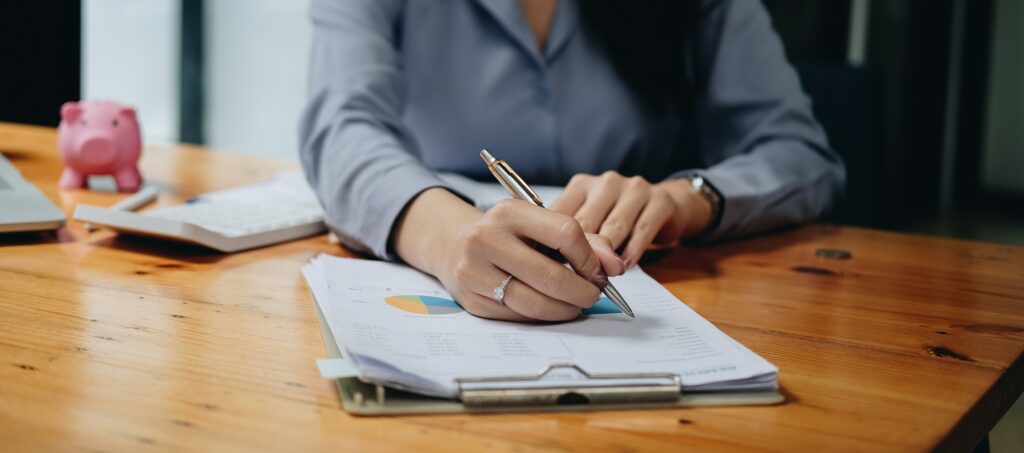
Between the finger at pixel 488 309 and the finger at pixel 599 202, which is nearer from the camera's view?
the finger at pixel 488 309

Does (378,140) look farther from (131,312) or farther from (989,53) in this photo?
(989,53)

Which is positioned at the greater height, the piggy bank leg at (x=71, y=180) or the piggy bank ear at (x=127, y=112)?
the piggy bank ear at (x=127, y=112)

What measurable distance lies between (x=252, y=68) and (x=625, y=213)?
385 centimetres

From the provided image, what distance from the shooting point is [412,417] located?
1.73ft

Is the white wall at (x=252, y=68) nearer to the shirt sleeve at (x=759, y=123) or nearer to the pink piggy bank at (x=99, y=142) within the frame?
the pink piggy bank at (x=99, y=142)

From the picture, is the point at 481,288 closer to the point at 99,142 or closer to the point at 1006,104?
the point at 99,142

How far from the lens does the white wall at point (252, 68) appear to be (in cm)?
434

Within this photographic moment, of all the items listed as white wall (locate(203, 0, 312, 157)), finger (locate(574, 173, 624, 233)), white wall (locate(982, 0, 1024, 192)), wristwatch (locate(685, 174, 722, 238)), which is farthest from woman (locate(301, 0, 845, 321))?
white wall (locate(982, 0, 1024, 192))

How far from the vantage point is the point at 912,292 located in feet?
2.91

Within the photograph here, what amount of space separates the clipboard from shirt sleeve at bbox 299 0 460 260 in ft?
1.12

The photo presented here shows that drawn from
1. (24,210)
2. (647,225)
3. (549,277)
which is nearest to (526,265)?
(549,277)

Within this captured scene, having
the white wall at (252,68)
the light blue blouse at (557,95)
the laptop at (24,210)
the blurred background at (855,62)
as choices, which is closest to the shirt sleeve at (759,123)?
the light blue blouse at (557,95)

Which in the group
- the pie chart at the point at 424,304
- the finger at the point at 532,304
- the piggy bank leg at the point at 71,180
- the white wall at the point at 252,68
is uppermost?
the finger at the point at 532,304

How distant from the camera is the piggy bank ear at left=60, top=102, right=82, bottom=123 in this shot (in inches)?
46.1
